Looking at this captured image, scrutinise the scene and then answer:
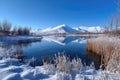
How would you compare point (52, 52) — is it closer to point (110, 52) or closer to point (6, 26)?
point (110, 52)

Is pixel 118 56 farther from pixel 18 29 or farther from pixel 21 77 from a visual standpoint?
pixel 18 29

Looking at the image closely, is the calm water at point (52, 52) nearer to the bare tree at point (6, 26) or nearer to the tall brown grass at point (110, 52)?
the tall brown grass at point (110, 52)

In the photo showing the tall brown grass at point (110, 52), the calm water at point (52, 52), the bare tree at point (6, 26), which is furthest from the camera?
the bare tree at point (6, 26)

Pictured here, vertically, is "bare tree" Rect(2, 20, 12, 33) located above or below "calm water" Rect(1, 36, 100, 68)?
above

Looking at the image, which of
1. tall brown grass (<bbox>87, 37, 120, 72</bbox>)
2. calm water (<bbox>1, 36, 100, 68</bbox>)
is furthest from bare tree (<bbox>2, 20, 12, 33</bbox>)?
tall brown grass (<bbox>87, 37, 120, 72</bbox>)

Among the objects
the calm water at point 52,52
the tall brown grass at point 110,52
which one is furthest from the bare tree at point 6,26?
the tall brown grass at point 110,52

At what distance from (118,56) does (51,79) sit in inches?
103

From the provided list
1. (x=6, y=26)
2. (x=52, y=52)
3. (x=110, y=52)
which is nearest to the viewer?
(x=110, y=52)

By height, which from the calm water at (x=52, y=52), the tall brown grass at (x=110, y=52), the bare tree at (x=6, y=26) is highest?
the bare tree at (x=6, y=26)

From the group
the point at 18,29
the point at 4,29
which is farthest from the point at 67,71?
the point at 18,29

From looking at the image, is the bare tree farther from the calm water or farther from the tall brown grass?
the tall brown grass

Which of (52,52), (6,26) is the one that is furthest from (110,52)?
(6,26)

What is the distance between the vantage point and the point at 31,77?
4480 mm

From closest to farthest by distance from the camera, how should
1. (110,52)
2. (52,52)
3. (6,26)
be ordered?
(110,52)
(52,52)
(6,26)
